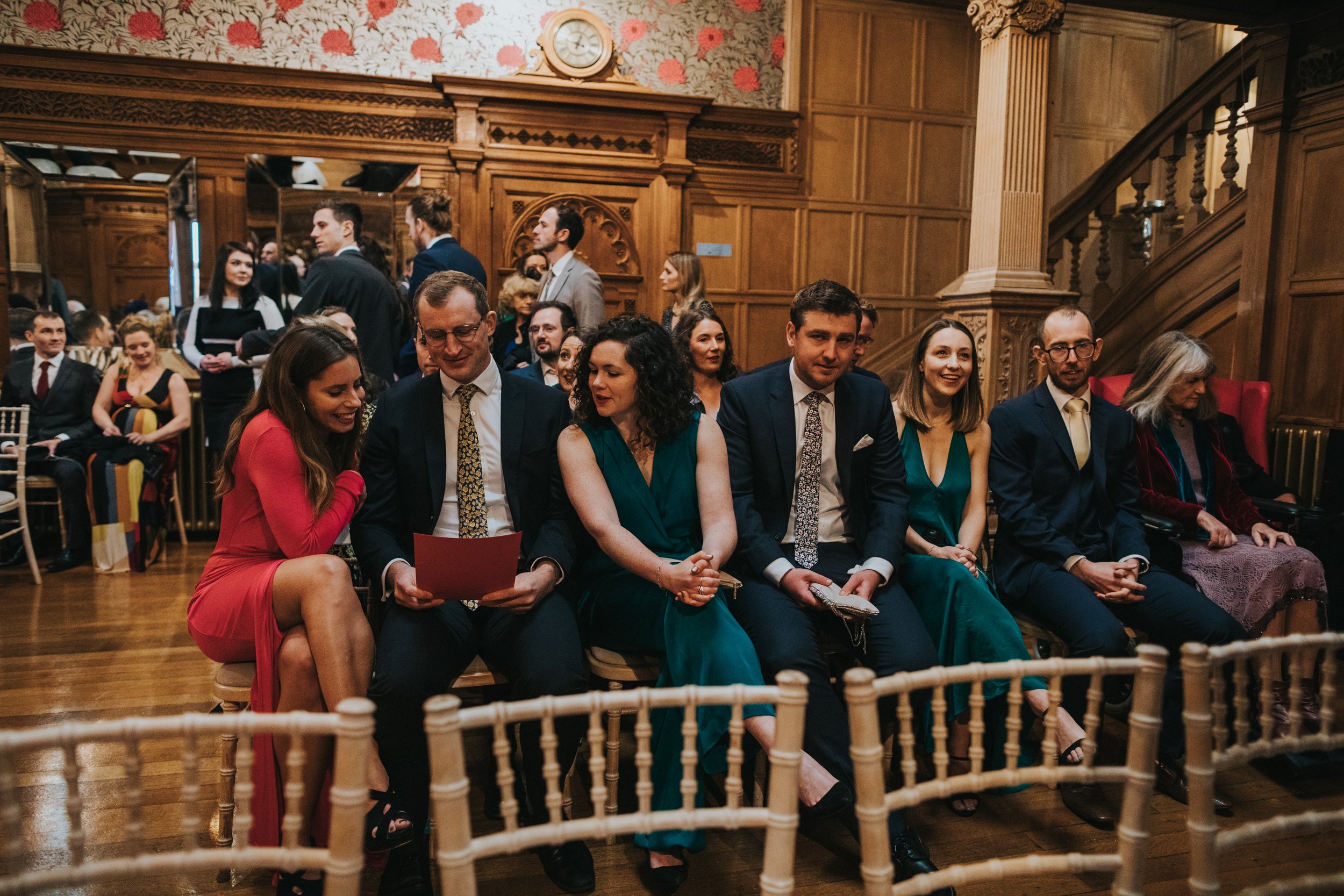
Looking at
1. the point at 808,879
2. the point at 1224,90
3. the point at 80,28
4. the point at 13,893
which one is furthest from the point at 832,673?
the point at 80,28

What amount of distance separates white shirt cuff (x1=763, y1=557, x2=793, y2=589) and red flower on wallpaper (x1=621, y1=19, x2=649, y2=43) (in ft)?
17.6

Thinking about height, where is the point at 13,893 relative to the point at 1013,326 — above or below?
below

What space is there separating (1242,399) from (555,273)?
3.18 metres

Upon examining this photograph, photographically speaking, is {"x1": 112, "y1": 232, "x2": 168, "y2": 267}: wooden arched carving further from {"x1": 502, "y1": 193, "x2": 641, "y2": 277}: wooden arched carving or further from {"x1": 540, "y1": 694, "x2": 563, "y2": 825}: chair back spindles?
{"x1": 540, "y1": 694, "x2": 563, "y2": 825}: chair back spindles

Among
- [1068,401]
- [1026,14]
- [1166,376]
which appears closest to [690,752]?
[1068,401]

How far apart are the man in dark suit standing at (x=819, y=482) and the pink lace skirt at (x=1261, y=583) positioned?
1153 millimetres

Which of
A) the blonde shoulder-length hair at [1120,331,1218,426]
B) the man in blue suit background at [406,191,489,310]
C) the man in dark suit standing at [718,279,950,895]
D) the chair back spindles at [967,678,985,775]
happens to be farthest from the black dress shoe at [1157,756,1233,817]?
the man in blue suit background at [406,191,489,310]

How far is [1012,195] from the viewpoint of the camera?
4.59 m

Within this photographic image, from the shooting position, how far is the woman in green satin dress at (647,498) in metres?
2.15

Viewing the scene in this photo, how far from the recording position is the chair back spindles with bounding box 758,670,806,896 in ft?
3.57

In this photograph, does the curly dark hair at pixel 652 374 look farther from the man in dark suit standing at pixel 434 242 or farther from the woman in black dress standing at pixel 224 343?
the woman in black dress standing at pixel 224 343

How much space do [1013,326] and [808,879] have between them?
11.0ft

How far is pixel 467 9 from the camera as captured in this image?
6246mm

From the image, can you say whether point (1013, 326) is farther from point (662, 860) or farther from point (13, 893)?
point (13, 893)
